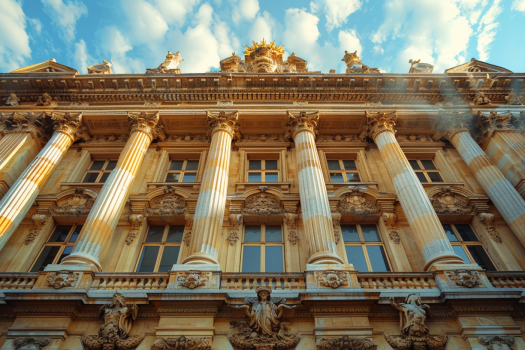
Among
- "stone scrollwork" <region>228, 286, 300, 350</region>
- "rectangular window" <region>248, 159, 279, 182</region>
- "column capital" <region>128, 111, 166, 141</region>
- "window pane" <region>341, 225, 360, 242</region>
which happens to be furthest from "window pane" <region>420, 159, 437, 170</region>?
"column capital" <region>128, 111, 166, 141</region>

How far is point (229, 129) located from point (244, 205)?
425cm

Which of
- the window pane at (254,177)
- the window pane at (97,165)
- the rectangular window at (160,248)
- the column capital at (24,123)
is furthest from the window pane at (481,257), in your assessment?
the column capital at (24,123)

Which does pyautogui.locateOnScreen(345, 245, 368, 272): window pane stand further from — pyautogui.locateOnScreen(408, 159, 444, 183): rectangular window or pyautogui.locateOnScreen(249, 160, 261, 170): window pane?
pyautogui.locateOnScreen(249, 160, 261, 170): window pane

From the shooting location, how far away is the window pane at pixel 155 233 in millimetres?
13516

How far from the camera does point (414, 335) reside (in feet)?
28.2

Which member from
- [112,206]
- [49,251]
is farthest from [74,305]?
[49,251]

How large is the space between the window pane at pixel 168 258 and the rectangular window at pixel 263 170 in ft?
15.9

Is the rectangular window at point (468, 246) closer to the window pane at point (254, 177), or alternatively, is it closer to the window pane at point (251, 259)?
the window pane at point (251, 259)

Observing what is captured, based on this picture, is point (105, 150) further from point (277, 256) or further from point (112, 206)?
point (277, 256)

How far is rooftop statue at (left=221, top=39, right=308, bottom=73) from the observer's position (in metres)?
21.4

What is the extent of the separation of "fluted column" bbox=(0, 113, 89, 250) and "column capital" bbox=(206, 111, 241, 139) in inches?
257

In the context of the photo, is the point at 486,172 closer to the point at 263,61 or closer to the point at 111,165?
the point at 263,61

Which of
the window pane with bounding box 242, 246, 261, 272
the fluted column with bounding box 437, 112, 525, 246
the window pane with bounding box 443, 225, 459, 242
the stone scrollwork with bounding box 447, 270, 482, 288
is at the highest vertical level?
the fluted column with bounding box 437, 112, 525, 246

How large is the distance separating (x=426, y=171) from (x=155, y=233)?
1276 centimetres
